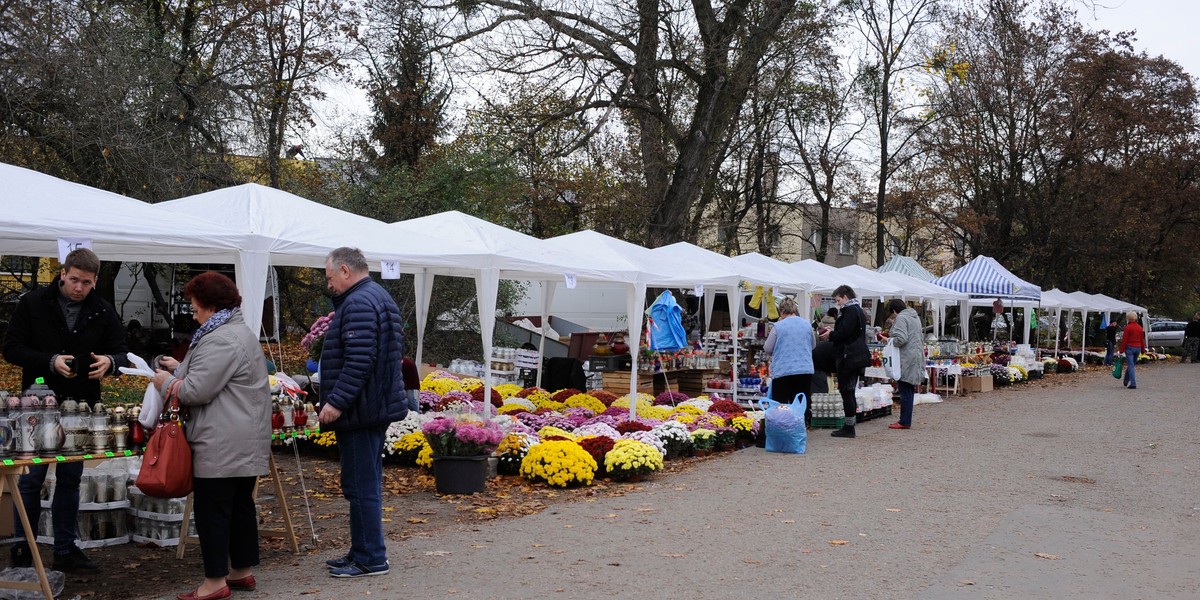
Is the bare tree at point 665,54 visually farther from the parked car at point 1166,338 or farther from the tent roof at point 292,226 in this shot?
the parked car at point 1166,338

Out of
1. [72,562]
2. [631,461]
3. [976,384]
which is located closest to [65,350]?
[72,562]

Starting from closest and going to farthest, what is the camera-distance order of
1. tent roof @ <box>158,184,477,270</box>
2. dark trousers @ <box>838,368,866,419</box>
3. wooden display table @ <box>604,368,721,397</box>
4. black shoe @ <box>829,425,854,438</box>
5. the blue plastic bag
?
tent roof @ <box>158,184,477,270</box> < the blue plastic bag < dark trousers @ <box>838,368,866,419</box> < black shoe @ <box>829,425,854,438</box> < wooden display table @ <box>604,368,721,397</box>

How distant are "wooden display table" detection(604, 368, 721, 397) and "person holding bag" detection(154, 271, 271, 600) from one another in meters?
10.8

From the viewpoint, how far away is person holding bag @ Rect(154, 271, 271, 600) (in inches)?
191

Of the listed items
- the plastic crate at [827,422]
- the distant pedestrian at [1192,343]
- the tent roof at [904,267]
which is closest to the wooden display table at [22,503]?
the plastic crate at [827,422]

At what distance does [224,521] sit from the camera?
16.5 ft

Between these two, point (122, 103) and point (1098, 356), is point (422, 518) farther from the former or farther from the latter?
point (1098, 356)

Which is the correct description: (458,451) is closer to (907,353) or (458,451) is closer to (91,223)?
(91,223)

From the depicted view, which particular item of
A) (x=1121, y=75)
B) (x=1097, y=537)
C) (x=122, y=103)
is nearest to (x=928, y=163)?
(x=1121, y=75)

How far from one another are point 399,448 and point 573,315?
1537cm

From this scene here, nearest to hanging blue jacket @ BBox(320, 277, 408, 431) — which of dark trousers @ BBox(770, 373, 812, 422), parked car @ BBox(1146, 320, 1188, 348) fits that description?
dark trousers @ BBox(770, 373, 812, 422)

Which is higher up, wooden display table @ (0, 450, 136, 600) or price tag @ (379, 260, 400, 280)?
price tag @ (379, 260, 400, 280)

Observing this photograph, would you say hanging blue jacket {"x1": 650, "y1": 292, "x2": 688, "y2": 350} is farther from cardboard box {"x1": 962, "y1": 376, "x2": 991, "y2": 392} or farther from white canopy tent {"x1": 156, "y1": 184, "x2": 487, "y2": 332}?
cardboard box {"x1": 962, "y1": 376, "x2": 991, "y2": 392}

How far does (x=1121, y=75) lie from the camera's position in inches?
1395
